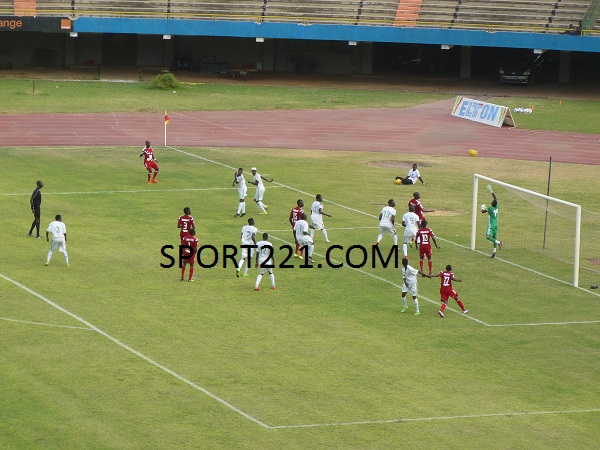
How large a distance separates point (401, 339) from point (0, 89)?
46.0 metres

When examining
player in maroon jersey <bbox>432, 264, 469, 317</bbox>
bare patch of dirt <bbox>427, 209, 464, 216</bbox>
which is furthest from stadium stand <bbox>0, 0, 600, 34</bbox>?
player in maroon jersey <bbox>432, 264, 469, 317</bbox>

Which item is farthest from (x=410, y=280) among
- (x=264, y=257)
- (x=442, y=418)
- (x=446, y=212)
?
(x=446, y=212)

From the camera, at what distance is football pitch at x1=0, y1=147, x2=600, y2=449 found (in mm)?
19484

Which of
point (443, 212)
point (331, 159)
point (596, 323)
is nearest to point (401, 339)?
point (596, 323)

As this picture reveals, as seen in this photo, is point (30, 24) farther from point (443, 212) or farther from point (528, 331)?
point (528, 331)

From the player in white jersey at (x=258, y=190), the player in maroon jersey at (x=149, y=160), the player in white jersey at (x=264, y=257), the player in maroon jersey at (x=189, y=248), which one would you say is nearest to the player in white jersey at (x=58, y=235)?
the player in maroon jersey at (x=189, y=248)

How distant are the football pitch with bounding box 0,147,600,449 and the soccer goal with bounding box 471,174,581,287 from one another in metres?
0.16

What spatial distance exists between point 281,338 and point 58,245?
7947mm

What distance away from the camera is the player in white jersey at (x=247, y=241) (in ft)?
92.1

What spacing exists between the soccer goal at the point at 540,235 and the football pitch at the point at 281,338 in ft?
0.53

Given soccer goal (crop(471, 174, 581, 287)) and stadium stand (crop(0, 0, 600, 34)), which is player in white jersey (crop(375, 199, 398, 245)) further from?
stadium stand (crop(0, 0, 600, 34))

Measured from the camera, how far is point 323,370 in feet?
73.5

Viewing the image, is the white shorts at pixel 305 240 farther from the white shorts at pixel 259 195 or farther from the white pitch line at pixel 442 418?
the white pitch line at pixel 442 418

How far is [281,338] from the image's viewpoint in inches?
958
